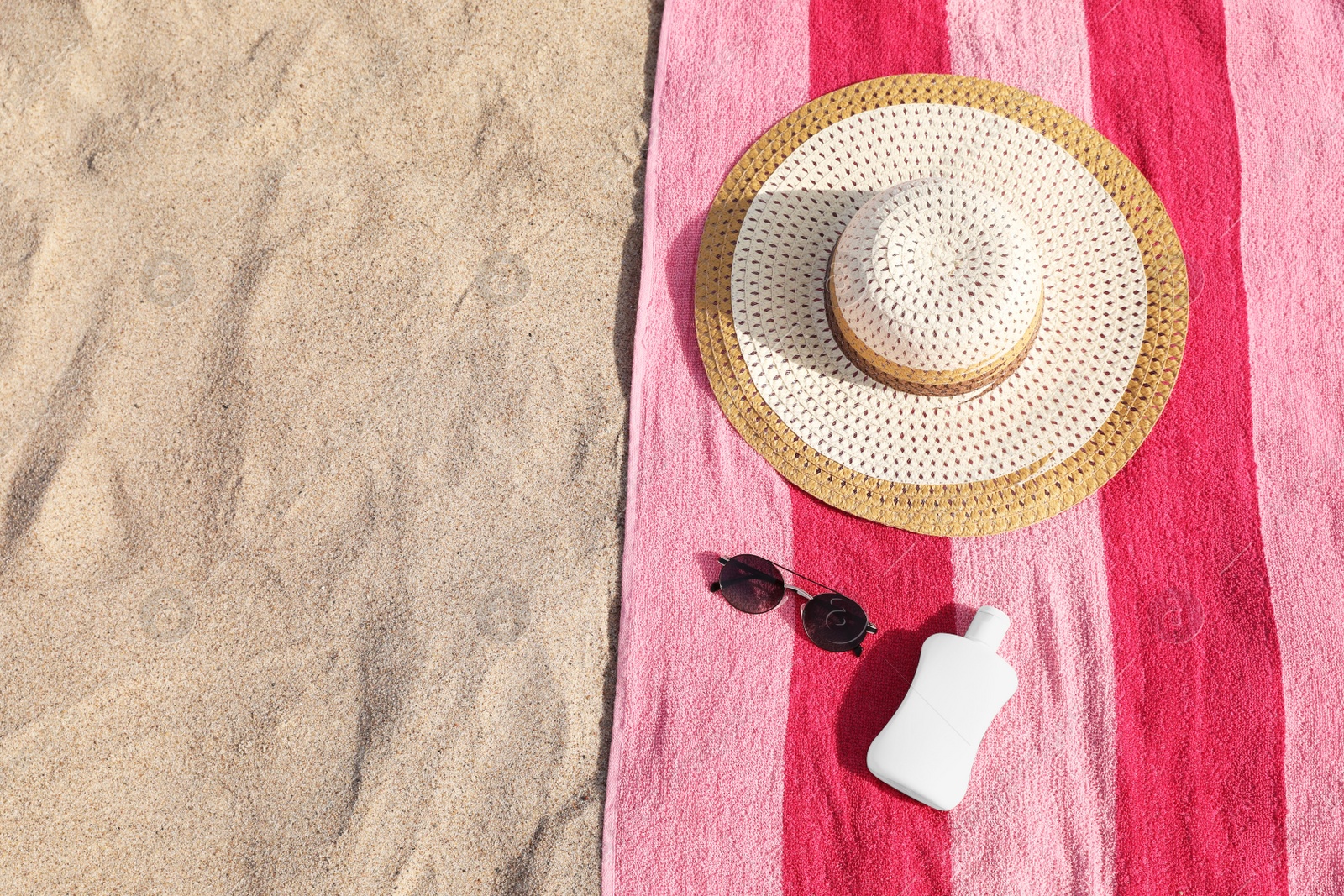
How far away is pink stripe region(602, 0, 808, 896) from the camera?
957 mm

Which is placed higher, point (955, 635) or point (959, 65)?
point (959, 65)

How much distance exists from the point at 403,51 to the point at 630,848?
104cm

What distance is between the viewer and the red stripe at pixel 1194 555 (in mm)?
935

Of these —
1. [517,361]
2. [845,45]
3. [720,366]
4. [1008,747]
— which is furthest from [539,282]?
[1008,747]

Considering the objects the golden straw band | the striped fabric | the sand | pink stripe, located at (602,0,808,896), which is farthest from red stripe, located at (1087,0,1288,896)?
the sand

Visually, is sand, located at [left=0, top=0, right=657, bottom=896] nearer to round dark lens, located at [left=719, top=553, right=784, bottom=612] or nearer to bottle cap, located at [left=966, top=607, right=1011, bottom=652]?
round dark lens, located at [left=719, top=553, right=784, bottom=612]

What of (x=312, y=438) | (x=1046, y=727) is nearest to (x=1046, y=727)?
(x=1046, y=727)

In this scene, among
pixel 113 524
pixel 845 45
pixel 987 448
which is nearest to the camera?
pixel 987 448

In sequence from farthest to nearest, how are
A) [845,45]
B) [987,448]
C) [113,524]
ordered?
[845,45] → [113,524] → [987,448]

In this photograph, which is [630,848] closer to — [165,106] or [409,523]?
[409,523]

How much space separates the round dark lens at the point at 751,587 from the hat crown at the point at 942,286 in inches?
11.0

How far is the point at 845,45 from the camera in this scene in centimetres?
113

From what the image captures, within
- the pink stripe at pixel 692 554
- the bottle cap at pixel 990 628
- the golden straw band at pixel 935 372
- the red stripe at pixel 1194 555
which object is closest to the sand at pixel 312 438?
the pink stripe at pixel 692 554

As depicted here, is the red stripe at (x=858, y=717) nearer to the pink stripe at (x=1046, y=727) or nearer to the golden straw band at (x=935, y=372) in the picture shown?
the pink stripe at (x=1046, y=727)
